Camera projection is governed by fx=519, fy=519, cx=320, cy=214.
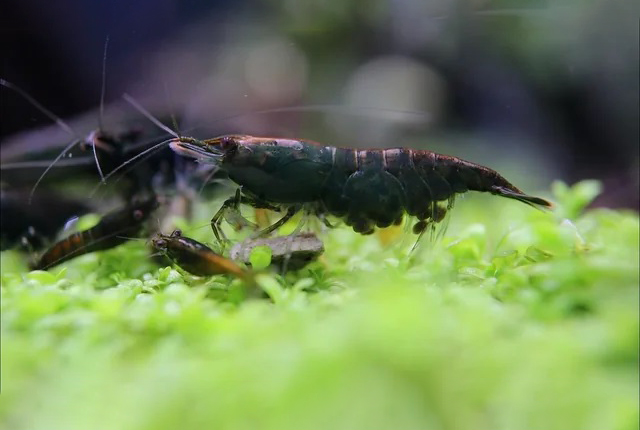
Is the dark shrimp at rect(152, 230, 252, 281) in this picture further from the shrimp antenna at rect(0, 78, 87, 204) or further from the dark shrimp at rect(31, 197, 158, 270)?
the shrimp antenna at rect(0, 78, 87, 204)

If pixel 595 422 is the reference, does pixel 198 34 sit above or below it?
above

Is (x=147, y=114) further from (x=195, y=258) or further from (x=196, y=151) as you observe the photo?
(x=195, y=258)

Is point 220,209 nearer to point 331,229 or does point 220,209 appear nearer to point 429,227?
point 331,229

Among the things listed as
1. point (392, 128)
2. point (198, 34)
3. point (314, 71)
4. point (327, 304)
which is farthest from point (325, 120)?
point (327, 304)

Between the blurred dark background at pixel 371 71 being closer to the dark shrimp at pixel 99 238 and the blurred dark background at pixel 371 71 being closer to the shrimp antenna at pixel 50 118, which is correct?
the shrimp antenna at pixel 50 118

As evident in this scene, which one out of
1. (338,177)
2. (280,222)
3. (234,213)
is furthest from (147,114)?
(338,177)

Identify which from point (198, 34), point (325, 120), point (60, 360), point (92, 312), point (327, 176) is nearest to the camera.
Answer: point (60, 360)

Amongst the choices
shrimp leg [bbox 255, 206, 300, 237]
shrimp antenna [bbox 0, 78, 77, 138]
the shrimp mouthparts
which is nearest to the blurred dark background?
shrimp antenna [bbox 0, 78, 77, 138]

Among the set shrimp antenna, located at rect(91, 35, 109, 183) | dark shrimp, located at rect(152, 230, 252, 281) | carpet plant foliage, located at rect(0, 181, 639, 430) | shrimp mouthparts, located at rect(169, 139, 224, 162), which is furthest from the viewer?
shrimp antenna, located at rect(91, 35, 109, 183)
